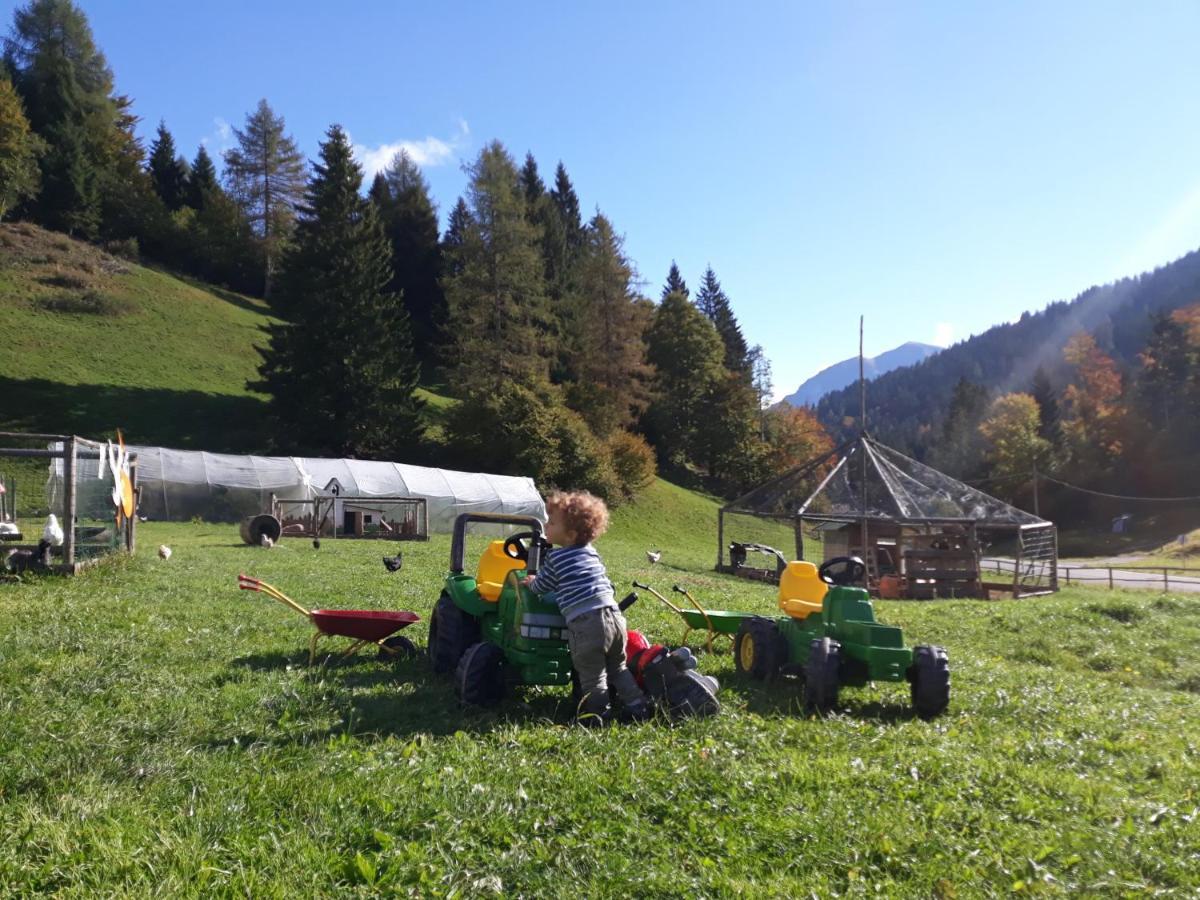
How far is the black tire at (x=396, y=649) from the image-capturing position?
7.47 m

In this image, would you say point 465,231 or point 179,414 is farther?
point 465,231

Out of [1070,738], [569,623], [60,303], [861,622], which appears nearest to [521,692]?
[569,623]

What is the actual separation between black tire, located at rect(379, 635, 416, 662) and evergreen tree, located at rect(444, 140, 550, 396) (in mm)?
40133

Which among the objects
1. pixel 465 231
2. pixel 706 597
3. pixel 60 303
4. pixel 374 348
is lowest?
pixel 706 597

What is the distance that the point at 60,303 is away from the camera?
49312 millimetres

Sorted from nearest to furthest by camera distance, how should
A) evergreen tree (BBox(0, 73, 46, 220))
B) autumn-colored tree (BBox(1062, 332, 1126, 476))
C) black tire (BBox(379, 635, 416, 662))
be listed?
black tire (BBox(379, 635, 416, 662)) < evergreen tree (BBox(0, 73, 46, 220)) < autumn-colored tree (BBox(1062, 332, 1126, 476))

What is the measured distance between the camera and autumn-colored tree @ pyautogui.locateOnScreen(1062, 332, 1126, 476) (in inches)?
2852

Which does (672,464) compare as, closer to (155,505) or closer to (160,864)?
(155,505)

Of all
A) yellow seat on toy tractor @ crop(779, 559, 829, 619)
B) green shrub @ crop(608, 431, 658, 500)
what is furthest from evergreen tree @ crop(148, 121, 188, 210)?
yellow seat on toy tractor @ crop(779, 559, 829, 619)

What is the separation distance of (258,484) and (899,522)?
841 inches

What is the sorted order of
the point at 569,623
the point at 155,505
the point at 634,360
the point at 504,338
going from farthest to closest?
the point at 634,360 < the point at 504,338 < the point at 155,505 < the point at 569,623

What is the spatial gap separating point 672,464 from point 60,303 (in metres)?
39.4

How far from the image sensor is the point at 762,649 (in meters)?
7.38

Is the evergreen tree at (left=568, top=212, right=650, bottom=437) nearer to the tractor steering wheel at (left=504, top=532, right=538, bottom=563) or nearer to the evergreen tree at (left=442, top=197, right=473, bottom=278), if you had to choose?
the evergreen tree at (left=442, top=197, right=473, bottom=278)
